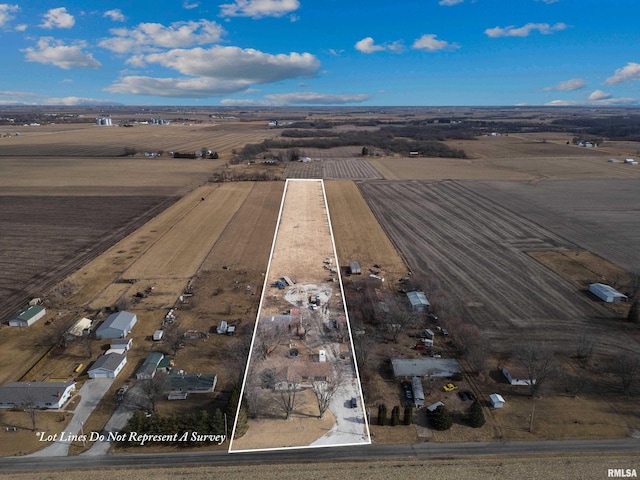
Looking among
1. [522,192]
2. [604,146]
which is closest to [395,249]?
[522,192]

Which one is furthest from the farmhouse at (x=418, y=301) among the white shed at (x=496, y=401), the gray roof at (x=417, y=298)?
the white shed at (x=496, y=401)

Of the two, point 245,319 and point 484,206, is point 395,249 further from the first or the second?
point 484,206

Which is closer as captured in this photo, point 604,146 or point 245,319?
point 245,319

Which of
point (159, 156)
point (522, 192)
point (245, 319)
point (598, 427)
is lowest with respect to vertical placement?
point (598, 427)

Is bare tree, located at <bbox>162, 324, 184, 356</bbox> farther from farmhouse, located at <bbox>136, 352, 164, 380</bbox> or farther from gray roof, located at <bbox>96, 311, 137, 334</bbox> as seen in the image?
gray roof, located at <bbox>96, 311, 137, 334</bbox>

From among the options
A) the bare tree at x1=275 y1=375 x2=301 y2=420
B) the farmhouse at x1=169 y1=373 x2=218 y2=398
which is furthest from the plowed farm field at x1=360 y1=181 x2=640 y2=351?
the farmhouse at x1=169 y1=373 x2=218 y2=398

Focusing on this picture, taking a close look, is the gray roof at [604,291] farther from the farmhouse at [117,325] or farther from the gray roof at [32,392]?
the gray roof at [32,392]
